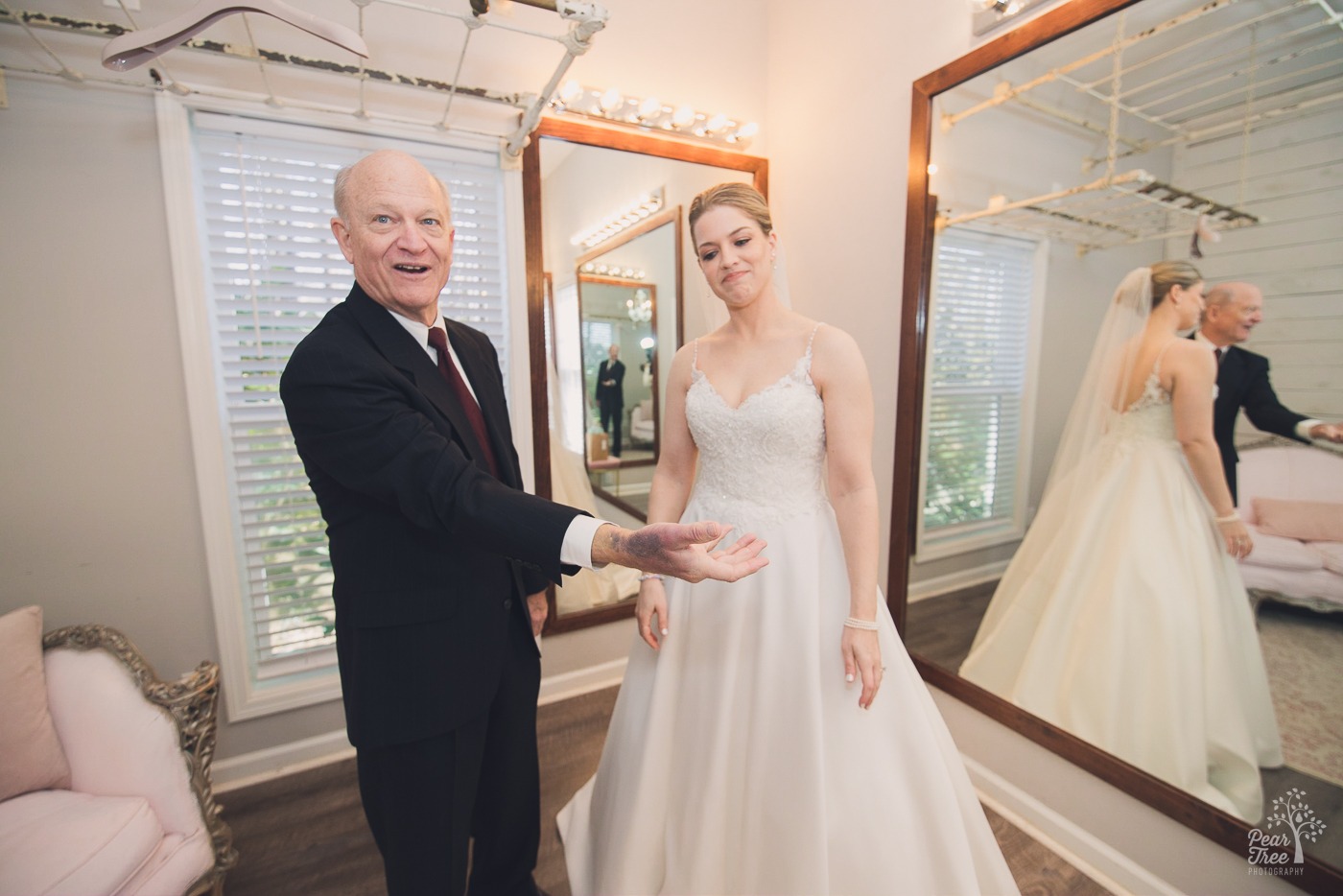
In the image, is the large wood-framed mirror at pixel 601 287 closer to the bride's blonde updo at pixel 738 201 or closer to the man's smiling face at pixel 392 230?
the bride's blonde updo at pixel 738 201

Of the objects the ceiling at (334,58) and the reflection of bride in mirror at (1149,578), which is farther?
the ceiling at (334,58)

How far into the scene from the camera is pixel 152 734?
59.1 inches

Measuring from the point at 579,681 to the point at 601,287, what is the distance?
1.91 metres

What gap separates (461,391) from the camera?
1.32 meters

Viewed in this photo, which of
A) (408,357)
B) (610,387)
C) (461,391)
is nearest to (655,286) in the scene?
(610,387)

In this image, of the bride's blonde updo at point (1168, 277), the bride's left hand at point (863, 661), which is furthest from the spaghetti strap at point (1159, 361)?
the bride's left hand at point (863, 661)

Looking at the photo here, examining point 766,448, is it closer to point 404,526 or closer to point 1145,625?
point 404,526

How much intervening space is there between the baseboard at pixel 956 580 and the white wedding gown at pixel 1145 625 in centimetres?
5

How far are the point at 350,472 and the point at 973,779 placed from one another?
2302 mm

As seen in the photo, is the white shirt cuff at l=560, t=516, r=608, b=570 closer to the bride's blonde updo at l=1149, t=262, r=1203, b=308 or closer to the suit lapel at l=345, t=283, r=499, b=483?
the suit lapel at l=345, t=283, r=499, b=483

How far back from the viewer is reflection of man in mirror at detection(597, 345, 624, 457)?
2.57 meters

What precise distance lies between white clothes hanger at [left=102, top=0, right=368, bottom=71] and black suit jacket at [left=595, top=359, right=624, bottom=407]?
1516 mm

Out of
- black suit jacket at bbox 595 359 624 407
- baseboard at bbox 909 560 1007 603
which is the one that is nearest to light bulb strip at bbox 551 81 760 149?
black suit jacket at bbox 595 359 624 407

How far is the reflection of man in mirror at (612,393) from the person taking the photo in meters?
2.57
